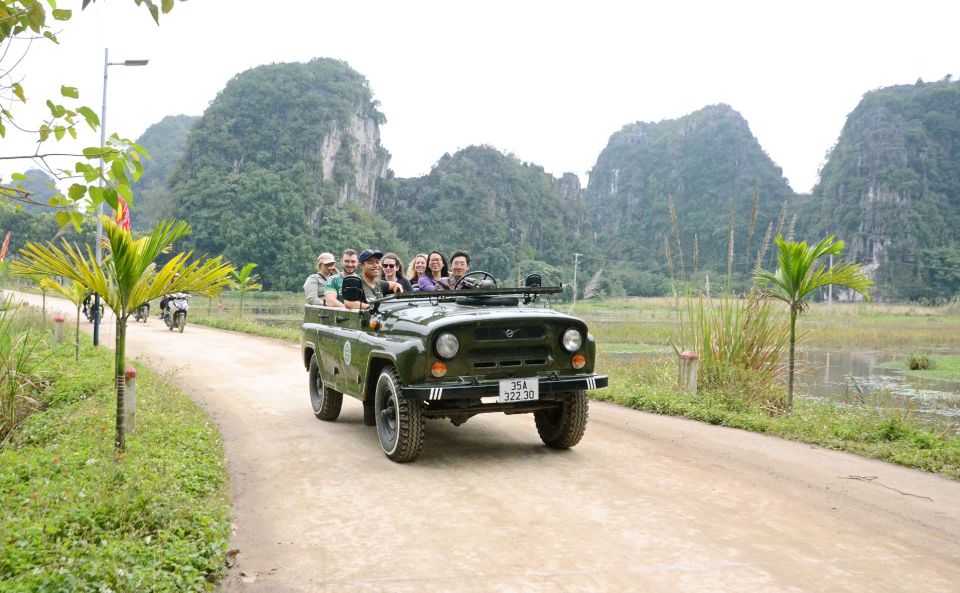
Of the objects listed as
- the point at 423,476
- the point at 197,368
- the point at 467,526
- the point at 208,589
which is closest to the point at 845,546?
the point at 467,526

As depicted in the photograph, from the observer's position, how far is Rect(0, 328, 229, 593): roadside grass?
346 centimetres

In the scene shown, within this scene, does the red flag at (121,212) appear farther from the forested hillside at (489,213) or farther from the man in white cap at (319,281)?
the forested hillside at (489,213)

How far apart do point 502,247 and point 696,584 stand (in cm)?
8311

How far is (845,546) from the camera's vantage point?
4176mm

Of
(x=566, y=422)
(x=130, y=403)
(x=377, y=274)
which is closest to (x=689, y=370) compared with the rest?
(x=566, y=422)

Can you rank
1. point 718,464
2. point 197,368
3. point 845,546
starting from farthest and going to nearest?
point 197,368, point 718,464, point 845,546

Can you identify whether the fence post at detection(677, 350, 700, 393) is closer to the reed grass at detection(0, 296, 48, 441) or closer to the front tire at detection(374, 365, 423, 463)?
the front tire at detection(374, 365, 423, 463)

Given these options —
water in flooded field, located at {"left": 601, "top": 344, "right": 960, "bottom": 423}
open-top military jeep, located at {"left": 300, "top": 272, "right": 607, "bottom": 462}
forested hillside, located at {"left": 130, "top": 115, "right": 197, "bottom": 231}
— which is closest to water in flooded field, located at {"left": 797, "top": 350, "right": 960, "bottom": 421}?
water in flooded field, located at {"left": 601, "top": 344, "right": 960, "bottom": 423}

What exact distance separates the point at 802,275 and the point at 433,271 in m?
4.54

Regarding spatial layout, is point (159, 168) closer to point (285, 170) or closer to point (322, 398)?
point (285, 170)

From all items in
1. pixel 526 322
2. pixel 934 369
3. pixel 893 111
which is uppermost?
pixel 893 111

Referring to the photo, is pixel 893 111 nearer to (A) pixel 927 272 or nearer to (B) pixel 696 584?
(A) pixel 927 272

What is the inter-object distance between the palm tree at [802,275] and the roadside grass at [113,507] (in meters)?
6.61

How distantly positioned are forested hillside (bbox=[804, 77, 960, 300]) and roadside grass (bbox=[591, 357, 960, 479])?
75.4 metres
